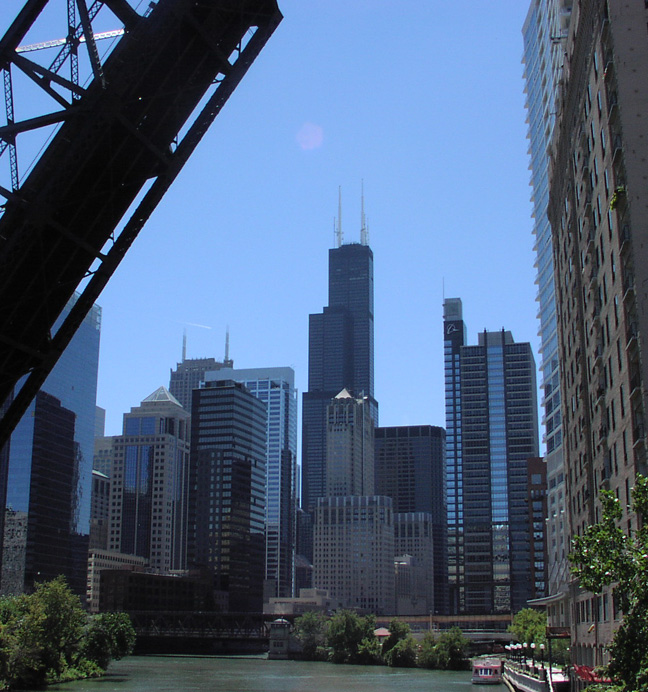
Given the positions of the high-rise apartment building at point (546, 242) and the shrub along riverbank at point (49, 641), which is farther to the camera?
the high-rise apartment building at point (546, 242)

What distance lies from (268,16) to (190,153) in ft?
11.1

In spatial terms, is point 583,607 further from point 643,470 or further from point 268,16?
point 268,16

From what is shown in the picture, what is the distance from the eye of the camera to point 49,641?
84.6 m

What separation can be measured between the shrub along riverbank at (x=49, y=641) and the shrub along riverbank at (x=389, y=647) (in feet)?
172

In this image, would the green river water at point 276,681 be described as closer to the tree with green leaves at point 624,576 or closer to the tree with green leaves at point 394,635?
the tree with green leaves at point 394,635

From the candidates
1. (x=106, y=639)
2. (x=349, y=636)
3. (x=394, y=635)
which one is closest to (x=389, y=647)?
(x=394, y=635)

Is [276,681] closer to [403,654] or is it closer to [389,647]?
[403,654]

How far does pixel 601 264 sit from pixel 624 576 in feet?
75.2

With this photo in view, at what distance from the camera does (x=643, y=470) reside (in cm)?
3591

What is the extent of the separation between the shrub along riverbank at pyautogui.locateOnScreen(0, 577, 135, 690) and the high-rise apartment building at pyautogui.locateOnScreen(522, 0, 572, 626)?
47.6 meters

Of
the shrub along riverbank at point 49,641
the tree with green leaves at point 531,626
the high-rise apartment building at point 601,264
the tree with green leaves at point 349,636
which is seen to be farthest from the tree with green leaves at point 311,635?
Answer: the high-rise apartment building at point 601,264

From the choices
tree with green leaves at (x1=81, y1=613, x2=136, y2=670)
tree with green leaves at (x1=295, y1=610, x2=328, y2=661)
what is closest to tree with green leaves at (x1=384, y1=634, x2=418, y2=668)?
tree with green leaves at (x1=295, y1=610, x2=328, y2=661)

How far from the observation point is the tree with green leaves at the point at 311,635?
16825 centimetres

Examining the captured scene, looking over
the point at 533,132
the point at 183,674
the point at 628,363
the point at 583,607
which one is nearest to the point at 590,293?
the point at 628,363
